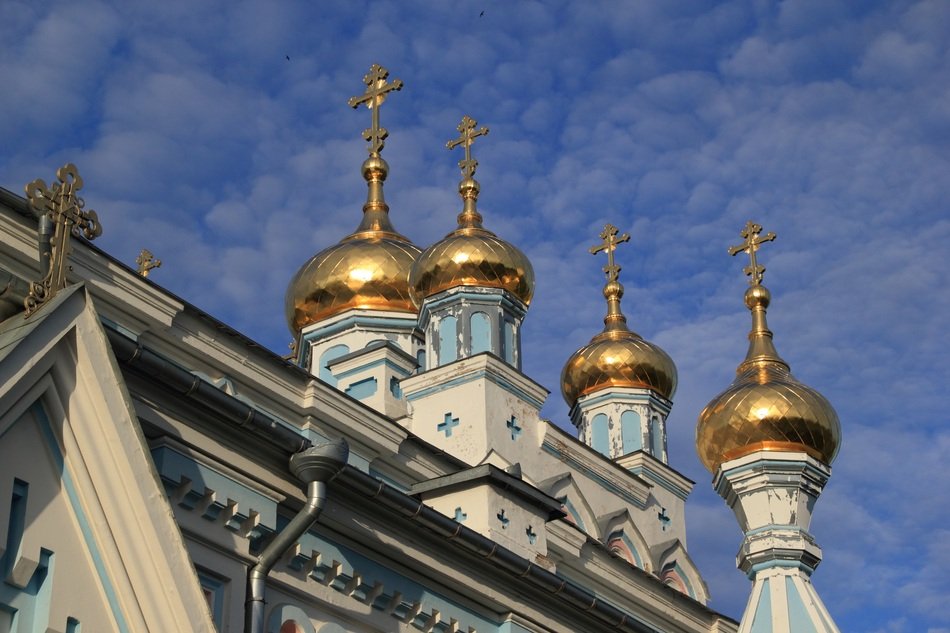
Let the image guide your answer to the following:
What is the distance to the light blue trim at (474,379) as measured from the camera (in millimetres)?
16188

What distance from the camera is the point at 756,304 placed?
704 inches

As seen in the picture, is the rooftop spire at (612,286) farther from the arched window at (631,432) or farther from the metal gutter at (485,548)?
the metal gutter at (485,548)

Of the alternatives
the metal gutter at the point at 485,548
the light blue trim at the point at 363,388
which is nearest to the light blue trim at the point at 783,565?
the metal gutter at the point at 485,548

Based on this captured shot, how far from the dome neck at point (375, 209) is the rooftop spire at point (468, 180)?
5.29 feet

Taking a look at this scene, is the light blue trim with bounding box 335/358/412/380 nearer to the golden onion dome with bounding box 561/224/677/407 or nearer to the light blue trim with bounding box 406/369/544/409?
the light blue trim with bounding box 406/369/544/409

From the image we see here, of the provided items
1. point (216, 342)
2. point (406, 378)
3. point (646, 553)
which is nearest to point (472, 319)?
point (406, 378)

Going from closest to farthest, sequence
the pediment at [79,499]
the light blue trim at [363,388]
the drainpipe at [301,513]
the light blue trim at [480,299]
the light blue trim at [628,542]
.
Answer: the pediment at [79,499] → the drainpipe at [301,513] → the light blue trim at [480,299] → the light blue trim at [363,388] → the light blue trim at [628,542]

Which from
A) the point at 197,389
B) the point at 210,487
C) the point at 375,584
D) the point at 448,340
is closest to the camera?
the point at 197,389

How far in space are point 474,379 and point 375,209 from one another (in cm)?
543

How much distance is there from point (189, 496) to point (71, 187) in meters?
1.55

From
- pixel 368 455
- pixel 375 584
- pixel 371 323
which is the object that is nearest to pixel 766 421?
pixel 368 455

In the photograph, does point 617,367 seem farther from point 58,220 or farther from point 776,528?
point 58,220

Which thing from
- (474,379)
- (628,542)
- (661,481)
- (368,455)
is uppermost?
(661,481)

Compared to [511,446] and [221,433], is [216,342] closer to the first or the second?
[221,433]
